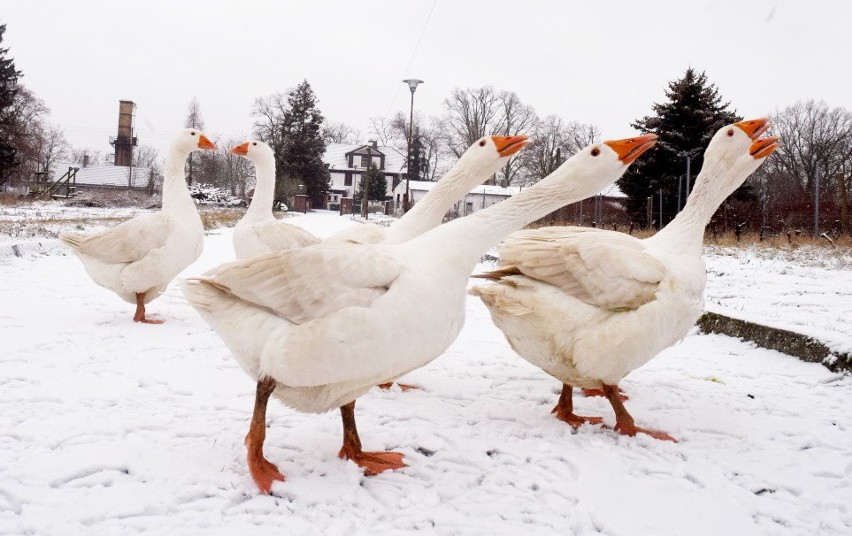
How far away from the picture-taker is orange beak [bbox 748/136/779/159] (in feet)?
13.0

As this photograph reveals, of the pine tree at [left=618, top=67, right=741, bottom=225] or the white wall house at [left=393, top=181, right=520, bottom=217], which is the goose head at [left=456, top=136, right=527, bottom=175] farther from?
the white wall house at [left=393, top=181, right=520, bottom=217]

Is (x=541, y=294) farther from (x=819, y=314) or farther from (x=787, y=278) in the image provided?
(x=787, y=278)

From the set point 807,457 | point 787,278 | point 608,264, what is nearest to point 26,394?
point 608,264

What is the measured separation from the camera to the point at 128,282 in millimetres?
5246

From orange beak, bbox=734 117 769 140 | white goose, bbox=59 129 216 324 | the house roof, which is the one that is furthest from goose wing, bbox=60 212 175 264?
the house roof

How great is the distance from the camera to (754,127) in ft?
13.2

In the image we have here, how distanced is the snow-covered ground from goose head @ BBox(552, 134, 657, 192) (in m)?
1.46

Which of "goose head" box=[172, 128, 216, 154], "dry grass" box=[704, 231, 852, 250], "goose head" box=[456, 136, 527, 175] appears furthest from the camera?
"dry grass" box=[704, 231, 852, 250]

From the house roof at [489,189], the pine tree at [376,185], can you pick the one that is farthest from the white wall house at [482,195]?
the pine tree at [376,185]

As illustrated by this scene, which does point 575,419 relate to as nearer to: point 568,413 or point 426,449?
point 568,413

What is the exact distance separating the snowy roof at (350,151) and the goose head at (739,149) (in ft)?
234

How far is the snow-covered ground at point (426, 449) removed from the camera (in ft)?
7.09

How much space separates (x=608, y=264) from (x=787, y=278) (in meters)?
6.54

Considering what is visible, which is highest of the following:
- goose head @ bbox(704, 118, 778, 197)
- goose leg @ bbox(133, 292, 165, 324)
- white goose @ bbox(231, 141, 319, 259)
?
goose head @ bbox(704, 118, 778, 197)
